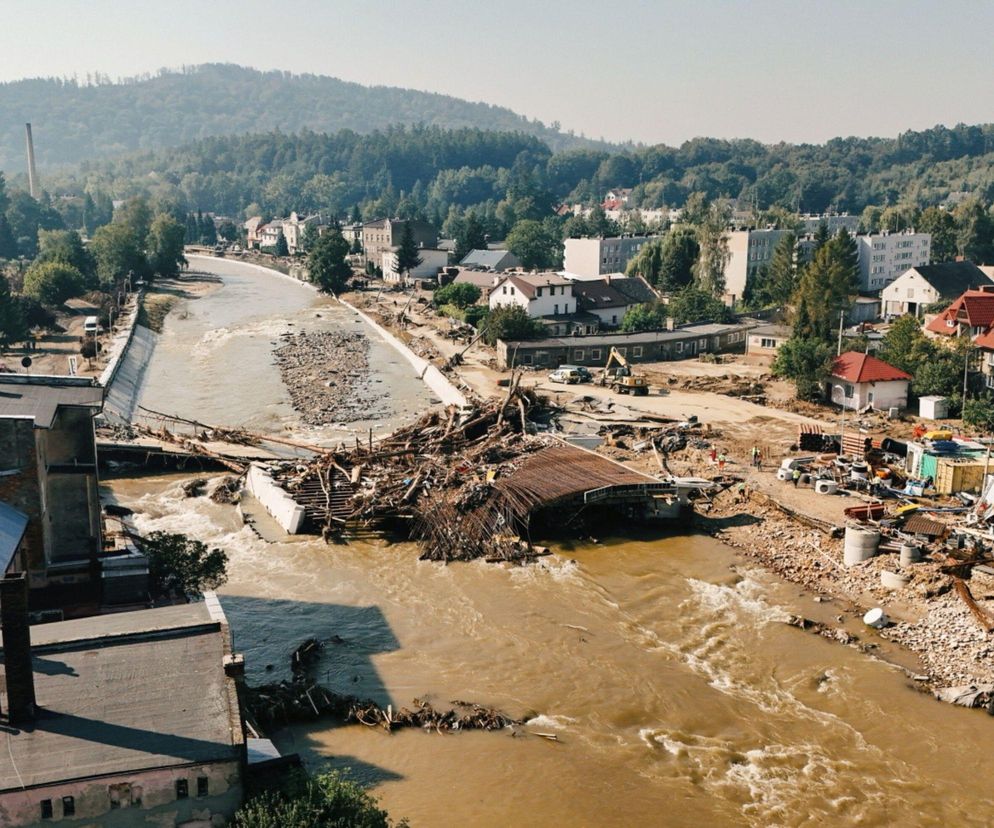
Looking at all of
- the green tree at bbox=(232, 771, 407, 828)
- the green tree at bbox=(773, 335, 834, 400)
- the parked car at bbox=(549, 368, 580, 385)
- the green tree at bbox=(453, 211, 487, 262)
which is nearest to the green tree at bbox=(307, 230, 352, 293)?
the green tree at bbox=(453, 211, 487, 262)

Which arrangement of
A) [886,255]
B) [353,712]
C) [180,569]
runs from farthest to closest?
[886,255] → [180,569] → [353,712]

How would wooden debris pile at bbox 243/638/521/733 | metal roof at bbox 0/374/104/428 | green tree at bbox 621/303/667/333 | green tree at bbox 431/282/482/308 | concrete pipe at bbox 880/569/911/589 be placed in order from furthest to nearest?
green tree at bbox 431/282/482/308, green tree at bbox 621/303/667/333, concrete pipe at bbox 880/569/911/589, metal roof at bbox 0/374/104/428, wooden debris pile at bbox 243/638/521/733

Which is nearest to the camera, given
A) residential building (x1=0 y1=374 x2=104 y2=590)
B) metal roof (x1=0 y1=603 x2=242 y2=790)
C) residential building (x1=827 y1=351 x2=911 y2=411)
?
metal roof (x1=0 y1=603 x2=242 y2=790)

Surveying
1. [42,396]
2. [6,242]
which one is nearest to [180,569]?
[42,396]

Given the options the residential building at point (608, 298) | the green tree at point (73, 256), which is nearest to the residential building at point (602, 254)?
the residential building at point (608, 298)

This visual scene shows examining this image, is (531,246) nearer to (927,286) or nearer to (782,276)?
(782,276)

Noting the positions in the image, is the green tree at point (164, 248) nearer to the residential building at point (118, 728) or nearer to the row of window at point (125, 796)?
the residential building at point (118, 728)

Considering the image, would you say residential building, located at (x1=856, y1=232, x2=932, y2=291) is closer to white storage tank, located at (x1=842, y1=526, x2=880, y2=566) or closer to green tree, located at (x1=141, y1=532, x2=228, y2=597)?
white storage tank, located at (x1=842, y1=526, x2=880, y2=566)
